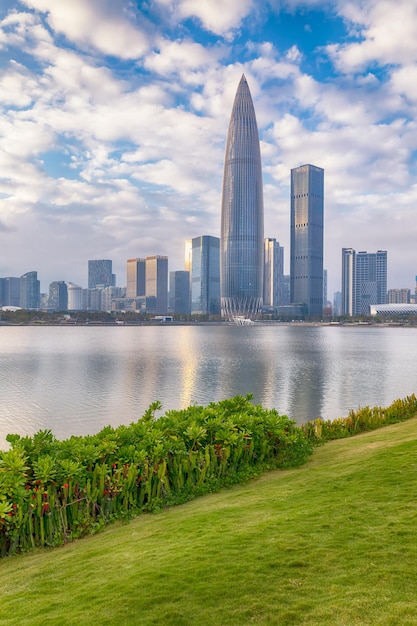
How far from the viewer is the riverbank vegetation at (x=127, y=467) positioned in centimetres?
1159

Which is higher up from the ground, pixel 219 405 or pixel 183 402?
pixel 219 405

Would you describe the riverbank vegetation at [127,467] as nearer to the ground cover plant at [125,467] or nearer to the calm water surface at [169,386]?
the ground cover plant at [125,467]

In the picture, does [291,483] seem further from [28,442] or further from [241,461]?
[28,442]

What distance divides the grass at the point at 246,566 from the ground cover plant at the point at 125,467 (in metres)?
0.72

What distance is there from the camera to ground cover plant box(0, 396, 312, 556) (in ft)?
38.0

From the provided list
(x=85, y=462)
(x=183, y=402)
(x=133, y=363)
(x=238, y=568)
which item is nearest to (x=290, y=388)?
(x=183, y=402)

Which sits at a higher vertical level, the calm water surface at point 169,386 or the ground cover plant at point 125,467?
the ground cover plant at point 125,467

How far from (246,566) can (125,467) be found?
5.68 meters

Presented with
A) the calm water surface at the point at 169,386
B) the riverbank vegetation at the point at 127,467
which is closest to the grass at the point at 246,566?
the riverbank vegetation at the point at 127,467

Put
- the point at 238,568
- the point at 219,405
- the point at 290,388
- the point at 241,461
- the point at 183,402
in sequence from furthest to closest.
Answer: the point at 290,388 → the point at 183,402 → the point at 219,405 → the point at 241,461 → the point at 238,568

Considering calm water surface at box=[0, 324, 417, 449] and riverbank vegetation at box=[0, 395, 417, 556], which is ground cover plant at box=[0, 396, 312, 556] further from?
calm water surface at box=[0, 324, 417, 449]

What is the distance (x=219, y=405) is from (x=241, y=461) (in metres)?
3.65

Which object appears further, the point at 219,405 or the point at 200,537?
the point at 219,405

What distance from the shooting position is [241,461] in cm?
1622
